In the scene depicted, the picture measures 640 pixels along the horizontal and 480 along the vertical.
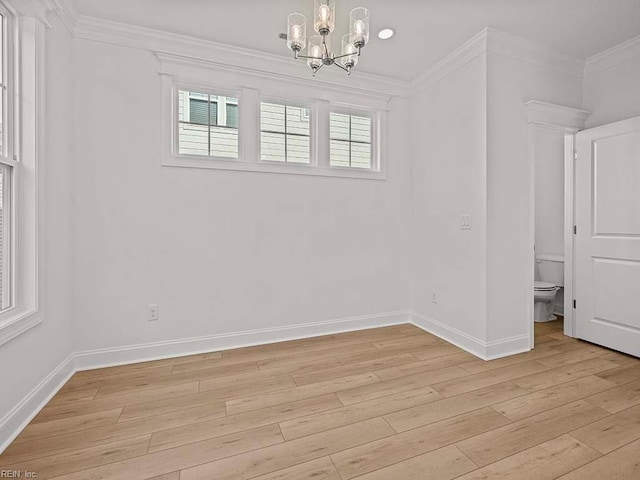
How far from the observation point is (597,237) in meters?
2.91

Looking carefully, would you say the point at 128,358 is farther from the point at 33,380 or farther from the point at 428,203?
the point at 428,203

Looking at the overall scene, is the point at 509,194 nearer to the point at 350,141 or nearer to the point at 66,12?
the point at 350,141

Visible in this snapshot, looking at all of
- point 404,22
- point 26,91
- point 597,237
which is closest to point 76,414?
point 26,91

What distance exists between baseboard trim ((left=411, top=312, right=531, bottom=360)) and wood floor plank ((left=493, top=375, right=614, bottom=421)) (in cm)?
53

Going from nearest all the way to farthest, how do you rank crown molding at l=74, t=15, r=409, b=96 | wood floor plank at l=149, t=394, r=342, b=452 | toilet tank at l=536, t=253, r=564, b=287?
wood floor plank at l=149, t=394, r=342, b=452, crown molding at l=74, t=15, r=409, b=96, toilet tank at l=536, t=253, r=564, b=287

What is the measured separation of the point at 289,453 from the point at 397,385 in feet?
3.22

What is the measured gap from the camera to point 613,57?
2.88 m

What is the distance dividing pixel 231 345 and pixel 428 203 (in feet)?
8.11

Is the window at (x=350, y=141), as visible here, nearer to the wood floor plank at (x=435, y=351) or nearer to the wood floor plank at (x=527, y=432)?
the wood floor plank at (x=435, y=351)

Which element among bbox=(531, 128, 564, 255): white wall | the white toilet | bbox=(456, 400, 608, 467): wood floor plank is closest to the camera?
bbox=(456, 400, 608, 467): wood floor plank

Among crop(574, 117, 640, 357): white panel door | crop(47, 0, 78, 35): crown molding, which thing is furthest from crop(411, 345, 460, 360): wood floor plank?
crop(47, 0, 78, 35): crown molding

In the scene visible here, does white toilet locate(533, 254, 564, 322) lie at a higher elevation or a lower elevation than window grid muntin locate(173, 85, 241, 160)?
lower

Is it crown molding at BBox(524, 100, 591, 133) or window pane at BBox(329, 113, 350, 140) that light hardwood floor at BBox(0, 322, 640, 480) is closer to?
crown molding at BBox(524, 100, 591, 133)

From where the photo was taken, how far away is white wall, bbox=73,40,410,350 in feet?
8.26
